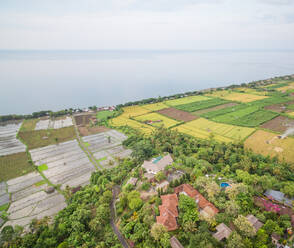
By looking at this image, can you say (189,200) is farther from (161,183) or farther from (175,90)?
(175,90)

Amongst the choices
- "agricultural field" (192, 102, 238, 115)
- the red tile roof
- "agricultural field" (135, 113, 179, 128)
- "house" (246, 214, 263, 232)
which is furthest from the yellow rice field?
"house" (246, 214, 263, 232)

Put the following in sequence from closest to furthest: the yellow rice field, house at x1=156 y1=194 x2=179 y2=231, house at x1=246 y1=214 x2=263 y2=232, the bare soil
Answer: house at x1=246 y1=214 x2=263 y2=232 < house at x1=156 y1=194 x2=179 y2=231 < the bare soil < the yellow rice field

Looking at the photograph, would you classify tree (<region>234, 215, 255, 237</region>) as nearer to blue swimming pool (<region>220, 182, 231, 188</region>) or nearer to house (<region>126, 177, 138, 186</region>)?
blue swimming pool (<region>220, 182, 231, 188</region>)

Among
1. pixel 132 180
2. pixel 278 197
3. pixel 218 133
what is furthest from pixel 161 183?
pixel 218 133

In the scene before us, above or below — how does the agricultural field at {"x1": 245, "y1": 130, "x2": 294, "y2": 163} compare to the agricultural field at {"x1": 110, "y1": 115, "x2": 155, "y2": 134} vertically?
below

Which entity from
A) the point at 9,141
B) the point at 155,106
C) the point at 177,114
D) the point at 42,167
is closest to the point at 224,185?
the point at 42,167

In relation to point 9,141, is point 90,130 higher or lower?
lower

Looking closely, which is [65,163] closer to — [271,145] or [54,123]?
[54,123]
